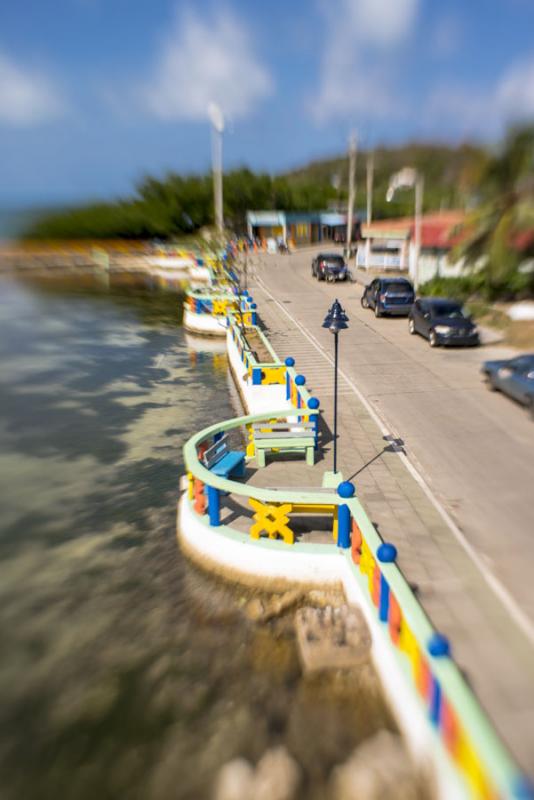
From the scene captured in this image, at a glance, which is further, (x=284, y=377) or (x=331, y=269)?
(x=331, y=269)

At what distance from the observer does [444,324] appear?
20062 millimetres

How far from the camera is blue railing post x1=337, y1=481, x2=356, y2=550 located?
7932 mm

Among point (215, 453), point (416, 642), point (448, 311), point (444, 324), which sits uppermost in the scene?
point (448, 311)

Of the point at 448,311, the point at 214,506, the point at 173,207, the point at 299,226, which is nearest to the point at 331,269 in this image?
the point at 448,311

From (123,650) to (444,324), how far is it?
16043 mm

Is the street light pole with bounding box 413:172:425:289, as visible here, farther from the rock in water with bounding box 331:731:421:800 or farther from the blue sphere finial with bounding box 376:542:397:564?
the rock in water with bounding box 331:731:421:800

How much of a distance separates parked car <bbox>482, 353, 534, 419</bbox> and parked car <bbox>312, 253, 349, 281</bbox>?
69.0ft

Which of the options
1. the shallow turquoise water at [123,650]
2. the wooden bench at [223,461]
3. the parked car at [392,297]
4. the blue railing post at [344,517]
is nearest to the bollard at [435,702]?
the shallow turquoise water at [123,650]

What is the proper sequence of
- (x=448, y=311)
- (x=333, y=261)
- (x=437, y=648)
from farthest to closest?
(x=333, y=261), (x=448, y=311), (x=437, y=648)

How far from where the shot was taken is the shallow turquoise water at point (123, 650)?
20.0ft

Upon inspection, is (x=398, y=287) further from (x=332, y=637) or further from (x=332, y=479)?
(x=332, y=637)

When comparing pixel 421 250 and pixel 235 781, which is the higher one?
pixel 421 250

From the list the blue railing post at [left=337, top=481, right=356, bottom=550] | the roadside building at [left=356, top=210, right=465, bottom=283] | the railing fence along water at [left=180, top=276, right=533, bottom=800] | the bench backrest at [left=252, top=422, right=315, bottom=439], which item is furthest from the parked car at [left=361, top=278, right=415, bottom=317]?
the blue railing post at [left=337, top=481, right=356, bottom=550]

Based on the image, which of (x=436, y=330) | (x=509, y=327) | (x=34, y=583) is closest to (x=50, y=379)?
→ (x=34, y=583)
